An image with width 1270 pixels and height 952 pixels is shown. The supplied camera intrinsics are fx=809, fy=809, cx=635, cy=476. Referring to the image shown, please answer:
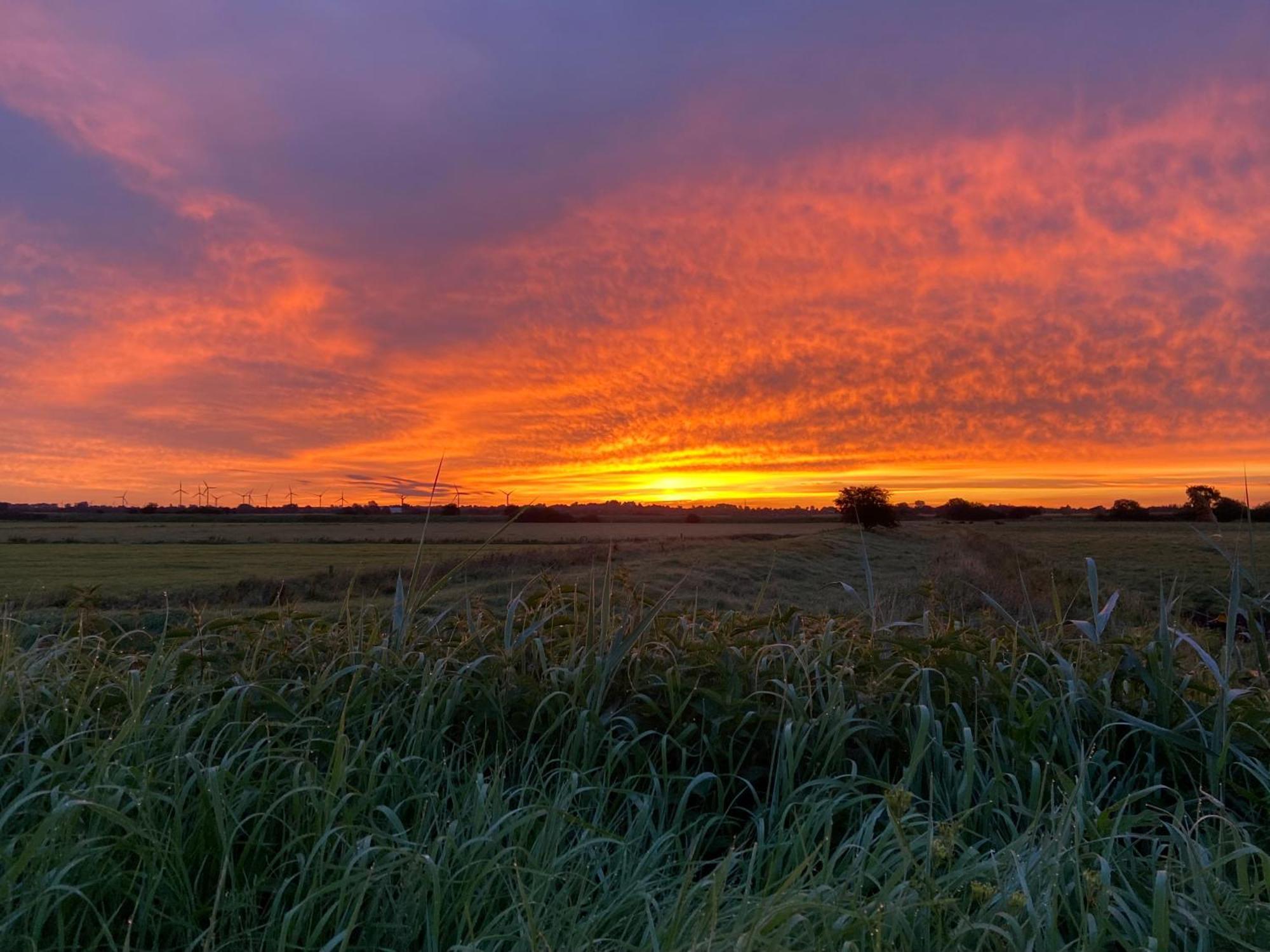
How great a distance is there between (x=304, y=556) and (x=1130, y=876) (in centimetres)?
4092

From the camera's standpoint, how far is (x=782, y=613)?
4617mm

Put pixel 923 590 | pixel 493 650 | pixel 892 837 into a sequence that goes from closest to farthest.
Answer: pixel 892 837 < pixel 493 650 < pixel 923 590

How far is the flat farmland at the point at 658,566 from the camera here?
14.7 meters

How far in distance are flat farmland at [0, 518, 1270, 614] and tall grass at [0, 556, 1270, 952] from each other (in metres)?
0.79

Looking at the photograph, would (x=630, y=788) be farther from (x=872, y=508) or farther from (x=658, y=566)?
(x=872, y=508)

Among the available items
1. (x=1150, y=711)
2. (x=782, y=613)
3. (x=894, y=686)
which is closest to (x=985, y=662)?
(x=894, y=686)

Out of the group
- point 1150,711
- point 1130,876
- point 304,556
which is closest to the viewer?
point 1130,876

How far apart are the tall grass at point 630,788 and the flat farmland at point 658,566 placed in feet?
2.59

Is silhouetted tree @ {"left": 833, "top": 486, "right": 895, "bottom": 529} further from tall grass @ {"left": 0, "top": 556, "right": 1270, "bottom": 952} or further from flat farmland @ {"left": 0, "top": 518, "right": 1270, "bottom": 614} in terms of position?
tall grass @ {"left": 0, "top": 556, "right": 1270, "bottom": 952}

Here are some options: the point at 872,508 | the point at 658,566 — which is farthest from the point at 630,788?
the point at 872,508

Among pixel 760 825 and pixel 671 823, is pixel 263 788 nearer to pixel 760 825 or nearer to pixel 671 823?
pixel 671 823

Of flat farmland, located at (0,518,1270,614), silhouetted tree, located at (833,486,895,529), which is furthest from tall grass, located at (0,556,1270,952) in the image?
silhouetted tree, located at (833,486,895,529)

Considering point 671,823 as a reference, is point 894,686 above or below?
above

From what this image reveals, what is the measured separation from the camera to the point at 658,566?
2295 cm
